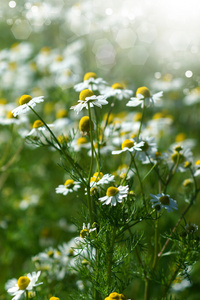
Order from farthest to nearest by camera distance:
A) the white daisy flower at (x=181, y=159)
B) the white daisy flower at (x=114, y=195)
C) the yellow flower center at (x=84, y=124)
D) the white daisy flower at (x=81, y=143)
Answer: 1. the white daisy flower at (x=81, y=143)
2. the white daisy flower at (x=181, y=159)
3. the yellow flower center at (x=84, y=124)
4. the white daisy flower at (x=114, y=195)

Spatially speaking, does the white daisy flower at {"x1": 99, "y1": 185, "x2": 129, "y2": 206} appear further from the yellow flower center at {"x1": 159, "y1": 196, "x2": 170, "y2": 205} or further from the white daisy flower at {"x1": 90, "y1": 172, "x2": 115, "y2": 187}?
the yellow flower center at {"x1": 159, "y1": 196, "x2": 170, "y2": 205}

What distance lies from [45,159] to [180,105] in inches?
61.5

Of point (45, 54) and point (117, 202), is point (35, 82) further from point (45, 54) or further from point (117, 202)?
point (117, 202)

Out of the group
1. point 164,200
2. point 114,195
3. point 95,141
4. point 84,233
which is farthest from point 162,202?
point 95,141

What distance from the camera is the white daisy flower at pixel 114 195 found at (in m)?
1.31

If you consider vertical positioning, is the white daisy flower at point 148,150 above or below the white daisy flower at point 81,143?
above

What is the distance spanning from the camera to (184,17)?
402 cm

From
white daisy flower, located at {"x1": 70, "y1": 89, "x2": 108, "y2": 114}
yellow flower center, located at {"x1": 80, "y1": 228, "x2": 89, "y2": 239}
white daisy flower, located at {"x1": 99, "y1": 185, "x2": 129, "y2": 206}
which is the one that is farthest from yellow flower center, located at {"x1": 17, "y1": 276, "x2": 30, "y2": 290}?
white daisy flower, located at {"x1": 70, "y1": 89, "x2": 108, "y2": 114}

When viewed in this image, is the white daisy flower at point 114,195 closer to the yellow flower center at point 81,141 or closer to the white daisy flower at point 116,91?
the white daisy flower at point 116,91

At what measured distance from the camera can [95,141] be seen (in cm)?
190

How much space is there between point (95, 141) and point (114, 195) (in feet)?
1.97

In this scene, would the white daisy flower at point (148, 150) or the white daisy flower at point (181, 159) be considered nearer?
Answer: the white daisy flower at point (148, 150)

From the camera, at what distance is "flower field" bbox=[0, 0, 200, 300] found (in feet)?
4.74

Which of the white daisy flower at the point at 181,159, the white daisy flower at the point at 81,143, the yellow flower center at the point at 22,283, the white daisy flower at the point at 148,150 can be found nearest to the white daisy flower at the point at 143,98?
the white daisy flower at the point at 148,150
